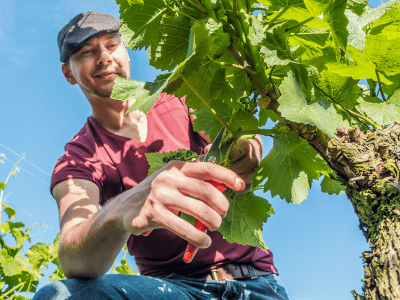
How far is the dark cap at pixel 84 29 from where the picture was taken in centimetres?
179

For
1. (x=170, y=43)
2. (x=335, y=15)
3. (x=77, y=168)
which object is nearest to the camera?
(x=335, y=15)

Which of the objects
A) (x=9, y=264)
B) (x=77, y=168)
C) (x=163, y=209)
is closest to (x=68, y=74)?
(x=77, y=168)

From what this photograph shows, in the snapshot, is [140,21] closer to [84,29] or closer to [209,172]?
[209,172]

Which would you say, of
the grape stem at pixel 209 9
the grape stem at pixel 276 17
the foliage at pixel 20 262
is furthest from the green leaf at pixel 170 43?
the foliage at pixel 20 262

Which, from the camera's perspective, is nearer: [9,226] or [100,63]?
[100,63]

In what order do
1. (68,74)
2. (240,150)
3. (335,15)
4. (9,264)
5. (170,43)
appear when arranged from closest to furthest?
(335,15)
(170,43)
(240,150)
(68,74)
(9,264)

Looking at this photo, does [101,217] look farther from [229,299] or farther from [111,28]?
[111,28]

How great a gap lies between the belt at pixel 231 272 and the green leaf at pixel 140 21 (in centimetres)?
111

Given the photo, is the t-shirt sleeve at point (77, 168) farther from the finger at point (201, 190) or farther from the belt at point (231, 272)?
the finger at point (201, 190)

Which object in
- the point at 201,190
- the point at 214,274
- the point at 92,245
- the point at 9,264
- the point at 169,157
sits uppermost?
the point at 169,157

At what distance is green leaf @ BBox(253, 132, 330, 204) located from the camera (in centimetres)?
96

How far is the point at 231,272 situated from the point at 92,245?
749 millimetres

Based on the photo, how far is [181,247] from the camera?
1.60m

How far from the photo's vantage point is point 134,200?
87cm
